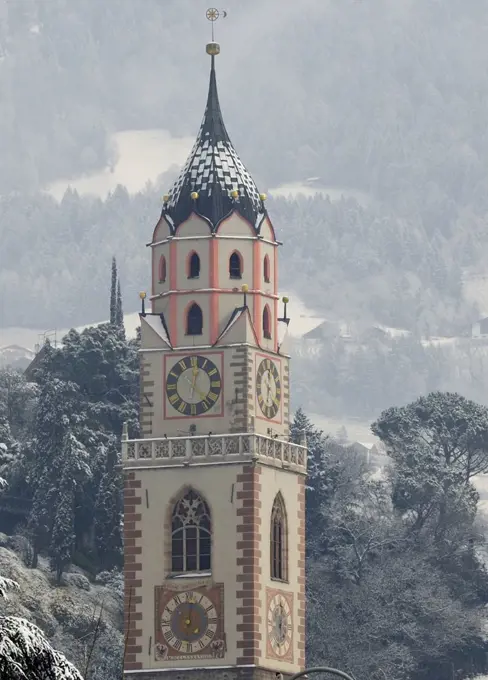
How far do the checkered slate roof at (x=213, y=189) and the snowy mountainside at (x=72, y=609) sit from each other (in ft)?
72.7

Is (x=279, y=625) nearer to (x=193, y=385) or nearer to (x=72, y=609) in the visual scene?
(x=193, y=385)

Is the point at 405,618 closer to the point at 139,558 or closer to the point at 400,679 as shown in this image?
the point at 400,679

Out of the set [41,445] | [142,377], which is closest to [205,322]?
[142,377]

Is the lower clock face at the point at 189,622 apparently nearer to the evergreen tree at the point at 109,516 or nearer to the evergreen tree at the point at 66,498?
the evergreen tree at the point at 66,498

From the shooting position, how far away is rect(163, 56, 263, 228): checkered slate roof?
348ft

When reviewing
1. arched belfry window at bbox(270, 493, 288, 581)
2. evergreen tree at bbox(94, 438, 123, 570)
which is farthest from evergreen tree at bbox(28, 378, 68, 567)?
arched belfry window at bbox(270, 493, 288, 581)

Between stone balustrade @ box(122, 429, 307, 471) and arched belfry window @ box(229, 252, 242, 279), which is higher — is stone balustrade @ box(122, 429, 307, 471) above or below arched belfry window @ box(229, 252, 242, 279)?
below

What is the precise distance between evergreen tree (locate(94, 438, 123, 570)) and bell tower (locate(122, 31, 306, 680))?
31.1 meters

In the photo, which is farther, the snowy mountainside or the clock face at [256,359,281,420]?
the snowy mountainside

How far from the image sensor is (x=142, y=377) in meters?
104

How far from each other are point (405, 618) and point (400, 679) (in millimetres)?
4265

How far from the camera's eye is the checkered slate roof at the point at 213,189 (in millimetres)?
105938

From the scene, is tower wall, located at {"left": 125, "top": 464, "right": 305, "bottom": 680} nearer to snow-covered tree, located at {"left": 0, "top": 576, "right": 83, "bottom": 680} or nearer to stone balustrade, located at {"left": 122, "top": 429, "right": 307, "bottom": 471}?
stone balustrade, located at {"left": 122, "top": 429, "right": 307, "bottom": 471}

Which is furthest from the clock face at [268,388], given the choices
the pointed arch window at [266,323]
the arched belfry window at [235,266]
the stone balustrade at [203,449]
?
the arched belfry window at [235,266]
